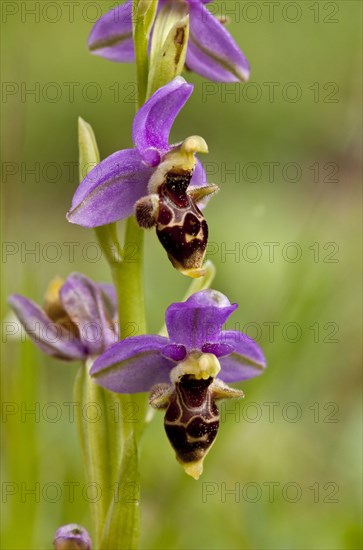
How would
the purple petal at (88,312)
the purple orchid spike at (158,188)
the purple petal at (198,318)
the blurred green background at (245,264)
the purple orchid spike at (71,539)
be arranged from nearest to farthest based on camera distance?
the purple orchid spike at (158,188)
the purple petal at (198,318)
the purple orchid spike at (71,539)
the purple petal at (88,312)
the blurred green background at (245,264)

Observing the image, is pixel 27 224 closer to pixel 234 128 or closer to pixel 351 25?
A: pixel 234 128

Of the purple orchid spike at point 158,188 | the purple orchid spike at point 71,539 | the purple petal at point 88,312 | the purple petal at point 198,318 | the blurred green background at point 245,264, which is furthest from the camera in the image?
the blurred green background at point 245,264

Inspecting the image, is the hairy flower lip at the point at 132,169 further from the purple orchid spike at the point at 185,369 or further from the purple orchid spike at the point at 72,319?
the purple orchid spike at the point at 72,319

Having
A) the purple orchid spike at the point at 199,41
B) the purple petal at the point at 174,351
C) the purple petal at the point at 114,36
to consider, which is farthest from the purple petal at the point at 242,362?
the purple petal at the point at 114,36

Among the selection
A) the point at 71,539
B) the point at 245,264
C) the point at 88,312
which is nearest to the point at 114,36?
the point at 88,312

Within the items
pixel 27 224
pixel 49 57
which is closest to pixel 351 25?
pixel 49 57

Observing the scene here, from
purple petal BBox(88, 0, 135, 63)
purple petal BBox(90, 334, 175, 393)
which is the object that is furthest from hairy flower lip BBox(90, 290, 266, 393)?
purple petal BBox(88, 0, 135, 63)
